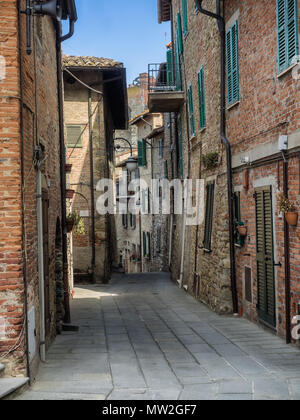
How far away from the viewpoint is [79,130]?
18.3 metres

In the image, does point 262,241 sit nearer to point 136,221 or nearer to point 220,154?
point 220,154

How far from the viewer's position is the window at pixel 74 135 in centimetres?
1823

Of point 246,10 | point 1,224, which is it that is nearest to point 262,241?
point 246,10

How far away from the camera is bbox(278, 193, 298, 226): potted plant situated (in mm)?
7088

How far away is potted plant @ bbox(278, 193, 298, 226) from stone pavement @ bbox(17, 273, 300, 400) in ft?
6.06

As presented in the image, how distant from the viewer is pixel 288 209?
284 inches

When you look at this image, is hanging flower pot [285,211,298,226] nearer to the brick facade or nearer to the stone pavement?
the stone pavement

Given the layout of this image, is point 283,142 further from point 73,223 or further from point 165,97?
point 165,97

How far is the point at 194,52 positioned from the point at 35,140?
8.39 metres

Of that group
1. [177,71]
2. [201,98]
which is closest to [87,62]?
[177,71]

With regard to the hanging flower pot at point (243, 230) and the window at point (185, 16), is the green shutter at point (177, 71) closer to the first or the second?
the window at point (185, 16)

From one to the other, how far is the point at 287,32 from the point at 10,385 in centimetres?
583

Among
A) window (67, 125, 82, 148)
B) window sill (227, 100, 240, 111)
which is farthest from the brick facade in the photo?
window (67, 125, 82, 148)

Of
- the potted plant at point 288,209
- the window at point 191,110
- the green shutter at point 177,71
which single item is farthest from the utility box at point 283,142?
the green shutter at point 177,71
